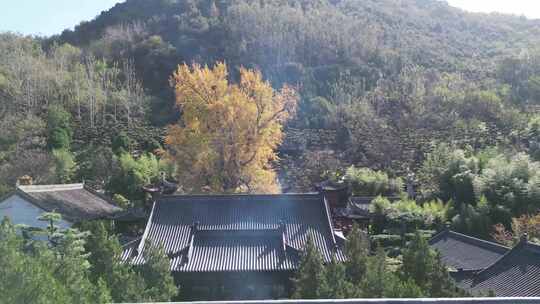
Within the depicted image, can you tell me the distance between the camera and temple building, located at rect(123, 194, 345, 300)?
14.8 meters

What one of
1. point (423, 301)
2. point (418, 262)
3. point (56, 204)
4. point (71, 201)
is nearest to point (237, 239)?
point (418, 262)

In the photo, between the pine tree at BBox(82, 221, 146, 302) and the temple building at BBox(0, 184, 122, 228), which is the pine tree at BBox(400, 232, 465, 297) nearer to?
the pine tree at BBox(82, 221, 146, 302)

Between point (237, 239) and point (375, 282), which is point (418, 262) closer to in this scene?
point (375, 282)

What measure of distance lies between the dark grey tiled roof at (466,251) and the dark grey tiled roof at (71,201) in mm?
11356

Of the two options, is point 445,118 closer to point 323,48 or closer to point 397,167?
point 397,167

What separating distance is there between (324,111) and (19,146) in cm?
2620

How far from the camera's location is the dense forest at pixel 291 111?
2466 cm

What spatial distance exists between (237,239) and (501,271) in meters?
6.76

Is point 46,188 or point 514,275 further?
point 46,188

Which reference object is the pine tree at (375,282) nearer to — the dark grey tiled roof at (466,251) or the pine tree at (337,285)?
the pine tree at (337,285)

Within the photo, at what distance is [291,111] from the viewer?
86.8 feet

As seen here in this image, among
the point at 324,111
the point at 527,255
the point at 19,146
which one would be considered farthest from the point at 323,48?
the point at 527,255

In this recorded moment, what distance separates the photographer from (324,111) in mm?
52750

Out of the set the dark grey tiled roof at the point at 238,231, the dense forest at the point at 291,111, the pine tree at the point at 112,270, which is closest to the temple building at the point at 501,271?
the dense forest at the point at 291,111
